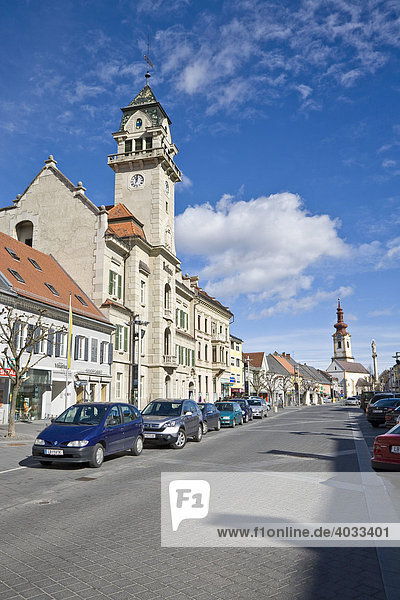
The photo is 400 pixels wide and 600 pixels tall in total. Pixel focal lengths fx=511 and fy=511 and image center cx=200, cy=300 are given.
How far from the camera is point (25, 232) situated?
4006 cm

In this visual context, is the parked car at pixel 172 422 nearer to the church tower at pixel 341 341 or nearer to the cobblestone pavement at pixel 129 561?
the cobblestone pavement at pixel 129 561

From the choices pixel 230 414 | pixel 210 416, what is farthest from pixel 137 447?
pixel 230 414

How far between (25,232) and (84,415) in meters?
29.4

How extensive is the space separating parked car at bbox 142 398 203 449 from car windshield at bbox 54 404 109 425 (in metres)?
3.46

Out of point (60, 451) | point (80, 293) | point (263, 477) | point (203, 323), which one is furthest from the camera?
point (203, 323)

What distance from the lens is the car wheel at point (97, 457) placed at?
12684 millimetres

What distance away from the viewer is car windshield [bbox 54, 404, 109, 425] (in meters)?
13.6

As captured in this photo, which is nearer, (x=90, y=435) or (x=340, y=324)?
(x=90, y=435)

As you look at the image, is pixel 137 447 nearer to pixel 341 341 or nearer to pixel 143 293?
pixel 143 293

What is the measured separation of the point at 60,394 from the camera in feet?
99.6

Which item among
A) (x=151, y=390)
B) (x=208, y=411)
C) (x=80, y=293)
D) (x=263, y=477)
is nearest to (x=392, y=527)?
(x=263, y=477)

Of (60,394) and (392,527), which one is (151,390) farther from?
(392,527)

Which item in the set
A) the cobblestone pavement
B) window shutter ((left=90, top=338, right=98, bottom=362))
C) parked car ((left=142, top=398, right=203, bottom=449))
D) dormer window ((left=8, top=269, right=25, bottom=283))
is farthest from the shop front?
the cobblestone pavement

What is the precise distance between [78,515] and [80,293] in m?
28.7
